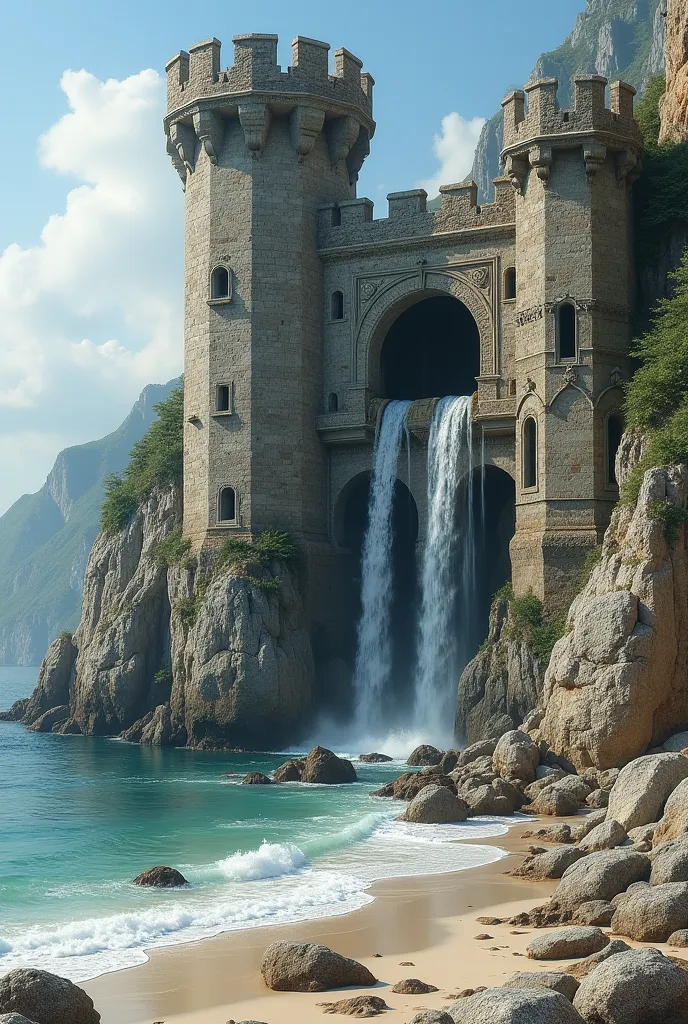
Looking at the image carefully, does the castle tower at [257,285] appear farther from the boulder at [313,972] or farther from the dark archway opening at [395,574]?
the boulder at [313,972]

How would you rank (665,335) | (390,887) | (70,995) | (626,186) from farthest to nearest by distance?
(626,186)
(665,335)
(390,887)
(70,995)

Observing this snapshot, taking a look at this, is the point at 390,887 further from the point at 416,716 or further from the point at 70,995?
the point at 416,716

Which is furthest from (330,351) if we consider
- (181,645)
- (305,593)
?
(181,645)

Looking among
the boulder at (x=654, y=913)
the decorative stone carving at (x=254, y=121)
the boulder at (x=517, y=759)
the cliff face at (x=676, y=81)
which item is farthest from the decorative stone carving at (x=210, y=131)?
the boulder at (x=654, y=913)

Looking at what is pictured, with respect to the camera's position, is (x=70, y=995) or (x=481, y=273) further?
(x=481, y=273)

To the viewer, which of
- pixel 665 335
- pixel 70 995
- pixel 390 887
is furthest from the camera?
pixel 665 335

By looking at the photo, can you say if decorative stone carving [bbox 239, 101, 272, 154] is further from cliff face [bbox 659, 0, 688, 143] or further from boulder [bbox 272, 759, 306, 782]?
boulder [bbox 272, 759, 306, 782]
